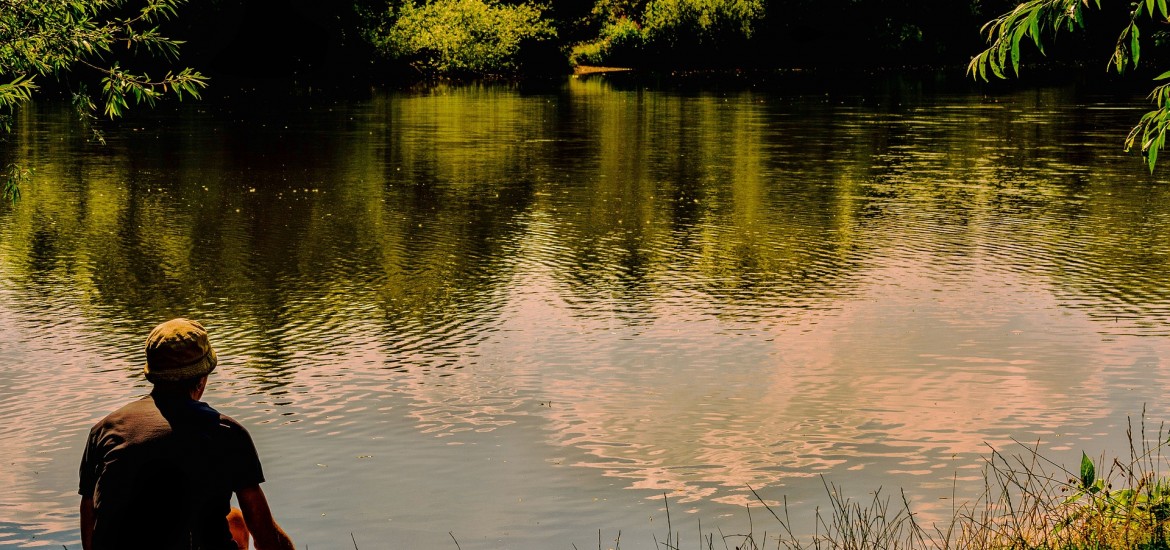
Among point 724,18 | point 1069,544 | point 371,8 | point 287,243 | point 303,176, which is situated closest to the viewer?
point 1069,544

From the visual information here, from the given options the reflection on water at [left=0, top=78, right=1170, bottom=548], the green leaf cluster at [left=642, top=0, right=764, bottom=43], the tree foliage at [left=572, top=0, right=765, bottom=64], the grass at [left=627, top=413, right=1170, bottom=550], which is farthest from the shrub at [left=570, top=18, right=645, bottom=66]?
the grass at [left=627, top=413, right=1170, bottom=550]

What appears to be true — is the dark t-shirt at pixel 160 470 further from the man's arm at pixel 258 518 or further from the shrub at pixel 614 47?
the shrub at pixel 614 47

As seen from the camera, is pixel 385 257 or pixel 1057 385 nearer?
pixel 1057 385

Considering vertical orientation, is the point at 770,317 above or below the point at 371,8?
below

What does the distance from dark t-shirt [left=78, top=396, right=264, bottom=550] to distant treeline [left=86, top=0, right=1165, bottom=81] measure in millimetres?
64814

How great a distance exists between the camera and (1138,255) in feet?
54.6

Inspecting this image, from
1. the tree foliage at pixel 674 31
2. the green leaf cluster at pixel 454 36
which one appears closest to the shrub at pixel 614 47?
the tree foliage at pixel 674 31

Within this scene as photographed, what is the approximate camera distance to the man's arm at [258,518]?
4723 millimetres

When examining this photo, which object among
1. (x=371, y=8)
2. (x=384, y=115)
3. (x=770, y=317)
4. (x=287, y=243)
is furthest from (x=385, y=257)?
(x=371, y=8)

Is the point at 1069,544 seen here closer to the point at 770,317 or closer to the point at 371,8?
the point at 770,317

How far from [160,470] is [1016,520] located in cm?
382

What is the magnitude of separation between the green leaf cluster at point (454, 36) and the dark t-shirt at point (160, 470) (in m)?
71.0

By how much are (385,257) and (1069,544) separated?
11764 mm

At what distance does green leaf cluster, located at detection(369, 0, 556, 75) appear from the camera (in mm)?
74500
